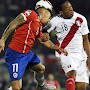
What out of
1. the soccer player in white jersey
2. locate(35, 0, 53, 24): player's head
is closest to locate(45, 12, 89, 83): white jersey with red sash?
the soccer player in white jersey

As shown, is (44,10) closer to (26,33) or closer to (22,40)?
(26,33)

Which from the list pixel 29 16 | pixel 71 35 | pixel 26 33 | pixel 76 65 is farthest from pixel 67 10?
pixel 76 65

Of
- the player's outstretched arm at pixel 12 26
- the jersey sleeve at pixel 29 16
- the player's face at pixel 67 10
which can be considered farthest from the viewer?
the player's face at pixel 67 10

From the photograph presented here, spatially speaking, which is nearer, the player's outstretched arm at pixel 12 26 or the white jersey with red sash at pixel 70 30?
the player's outstretched arm at pixel 12 26

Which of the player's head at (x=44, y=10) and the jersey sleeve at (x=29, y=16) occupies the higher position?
the player's head at (x=44, y=10)

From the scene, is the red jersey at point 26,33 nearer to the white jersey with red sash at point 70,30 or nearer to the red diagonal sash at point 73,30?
the white jersey with red sash at point 70,30

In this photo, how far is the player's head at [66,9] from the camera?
5285 millimetres

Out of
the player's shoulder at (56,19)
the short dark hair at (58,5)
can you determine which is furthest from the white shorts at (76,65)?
the short dark hair at (58,5)

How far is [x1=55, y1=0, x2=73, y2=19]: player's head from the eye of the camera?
17.3ft

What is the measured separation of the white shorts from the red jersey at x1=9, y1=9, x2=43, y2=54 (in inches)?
35.0

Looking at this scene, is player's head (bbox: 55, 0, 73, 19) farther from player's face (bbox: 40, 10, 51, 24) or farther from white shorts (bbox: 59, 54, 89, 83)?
white shorts (bbox: 59, 54, 89, 83)

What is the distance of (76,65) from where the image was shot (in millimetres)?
5320

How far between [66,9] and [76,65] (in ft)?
3.84

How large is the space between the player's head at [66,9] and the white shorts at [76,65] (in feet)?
2.75
